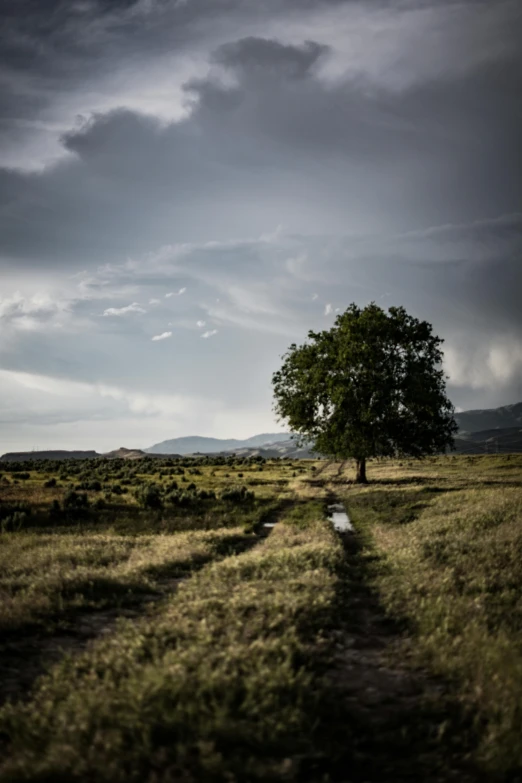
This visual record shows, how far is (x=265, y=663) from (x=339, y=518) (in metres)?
20.2

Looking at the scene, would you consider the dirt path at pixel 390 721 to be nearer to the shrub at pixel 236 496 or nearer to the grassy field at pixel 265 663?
the grassy field at pixel 265 663

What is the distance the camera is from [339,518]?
26328mm

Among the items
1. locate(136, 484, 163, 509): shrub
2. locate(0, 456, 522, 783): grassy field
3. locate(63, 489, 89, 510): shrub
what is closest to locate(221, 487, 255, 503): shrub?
locate(136, 484, 163, 509): shrub

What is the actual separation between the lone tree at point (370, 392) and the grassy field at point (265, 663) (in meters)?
27.9

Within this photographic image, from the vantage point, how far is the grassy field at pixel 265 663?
503 cm

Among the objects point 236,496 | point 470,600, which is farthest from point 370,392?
point 470,600

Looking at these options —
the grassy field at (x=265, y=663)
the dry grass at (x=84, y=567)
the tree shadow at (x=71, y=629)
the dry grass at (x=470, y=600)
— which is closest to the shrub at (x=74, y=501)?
the dry grass at (x=84, y=567)

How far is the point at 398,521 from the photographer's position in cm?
2328

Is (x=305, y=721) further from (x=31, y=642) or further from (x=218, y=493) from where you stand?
(x=218, y=493)

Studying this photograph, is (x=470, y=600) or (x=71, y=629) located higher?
(x=71, y=629)

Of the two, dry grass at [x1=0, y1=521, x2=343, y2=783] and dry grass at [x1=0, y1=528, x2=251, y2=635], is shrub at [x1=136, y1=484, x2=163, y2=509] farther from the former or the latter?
dry grass at [x1=0, y1=521, x2=343, y2=783]

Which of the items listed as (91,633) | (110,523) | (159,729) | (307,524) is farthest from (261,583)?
(110,523)

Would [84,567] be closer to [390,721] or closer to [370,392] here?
[390,721]

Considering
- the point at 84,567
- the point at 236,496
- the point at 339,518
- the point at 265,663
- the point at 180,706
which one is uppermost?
the point at 180,706
